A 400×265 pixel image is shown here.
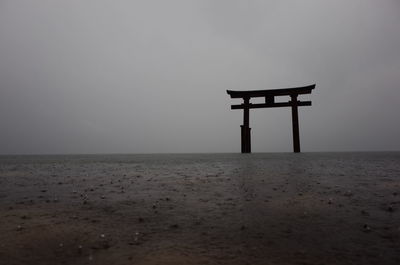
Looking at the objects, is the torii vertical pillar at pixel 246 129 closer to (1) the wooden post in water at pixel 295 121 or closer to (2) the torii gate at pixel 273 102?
(2) the torii gate at pixel 273 102

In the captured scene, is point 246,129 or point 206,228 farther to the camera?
point 246,129

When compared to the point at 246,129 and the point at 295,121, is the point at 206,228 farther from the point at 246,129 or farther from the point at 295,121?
the point at 246,129

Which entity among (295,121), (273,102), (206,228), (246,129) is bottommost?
(206,228)

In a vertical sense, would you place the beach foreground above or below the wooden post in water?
below

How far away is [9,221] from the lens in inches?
191

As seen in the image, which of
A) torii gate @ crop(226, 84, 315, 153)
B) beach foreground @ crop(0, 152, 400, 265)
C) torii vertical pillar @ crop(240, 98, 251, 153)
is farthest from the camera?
torii vertical pillar @ crop(240, 98, 251, 153)

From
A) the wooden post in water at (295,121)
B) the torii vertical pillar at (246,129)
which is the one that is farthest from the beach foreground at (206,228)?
the torii vertical pillar at (246,129)

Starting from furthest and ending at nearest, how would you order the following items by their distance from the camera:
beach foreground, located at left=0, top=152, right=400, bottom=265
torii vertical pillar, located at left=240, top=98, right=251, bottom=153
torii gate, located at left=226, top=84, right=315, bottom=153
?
torii vertical pillar, located at left=240, top=98, right=251, bottom=153 < torii gate, located at left=226, top=84, right=315, bottom=153 < beach foreground, located at left=0, top=152, right=400, bottom=265

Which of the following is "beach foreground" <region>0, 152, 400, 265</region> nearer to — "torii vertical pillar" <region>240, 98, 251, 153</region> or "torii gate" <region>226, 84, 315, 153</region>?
"torii gate" <region>226, 84, 315, 153</region>

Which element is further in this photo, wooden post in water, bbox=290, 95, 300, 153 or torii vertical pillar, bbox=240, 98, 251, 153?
torii vertical pillar, bbox=240, 98, 251, 153

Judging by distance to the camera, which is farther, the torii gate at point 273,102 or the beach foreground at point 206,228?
the torii gate at point 273,102

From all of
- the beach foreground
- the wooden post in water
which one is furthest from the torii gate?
the beach foreground

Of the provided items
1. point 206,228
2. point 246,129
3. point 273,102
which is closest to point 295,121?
point 273,102

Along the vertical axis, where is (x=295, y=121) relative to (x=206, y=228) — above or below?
above
